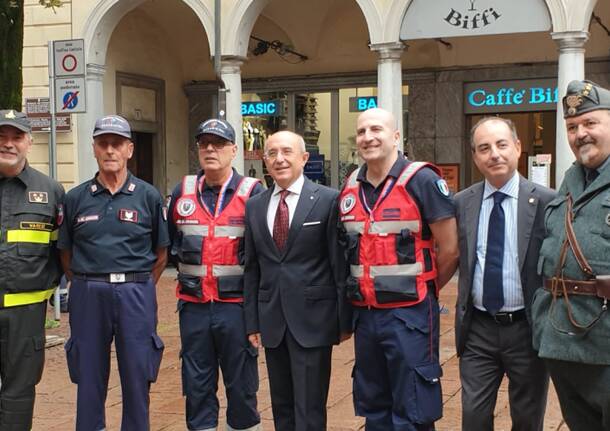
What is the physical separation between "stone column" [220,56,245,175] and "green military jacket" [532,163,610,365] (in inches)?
423

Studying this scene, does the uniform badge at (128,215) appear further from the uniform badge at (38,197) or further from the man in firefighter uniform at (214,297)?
the uniform badge at (38,197)

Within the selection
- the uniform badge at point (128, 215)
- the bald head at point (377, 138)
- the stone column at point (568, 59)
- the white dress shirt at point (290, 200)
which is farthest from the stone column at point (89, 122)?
the bald head at point (377, 138)

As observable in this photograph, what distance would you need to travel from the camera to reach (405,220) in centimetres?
451

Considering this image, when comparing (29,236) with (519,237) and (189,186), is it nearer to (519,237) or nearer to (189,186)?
(189,186)

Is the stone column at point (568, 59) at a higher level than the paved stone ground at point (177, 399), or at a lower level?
higher

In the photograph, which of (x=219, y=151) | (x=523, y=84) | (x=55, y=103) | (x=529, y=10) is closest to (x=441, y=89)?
(x=523, y=84)

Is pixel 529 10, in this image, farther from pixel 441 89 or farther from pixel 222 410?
pixel 222 410

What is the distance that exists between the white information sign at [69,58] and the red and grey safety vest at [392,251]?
6160 millimetres

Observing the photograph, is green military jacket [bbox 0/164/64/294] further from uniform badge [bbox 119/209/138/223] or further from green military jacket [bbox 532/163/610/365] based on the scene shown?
green military jacket [bbox 532/163/610/365]

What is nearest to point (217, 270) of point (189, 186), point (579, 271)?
point (189, 186)

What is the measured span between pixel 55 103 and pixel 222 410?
4947mm

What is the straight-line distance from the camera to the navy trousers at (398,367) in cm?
444

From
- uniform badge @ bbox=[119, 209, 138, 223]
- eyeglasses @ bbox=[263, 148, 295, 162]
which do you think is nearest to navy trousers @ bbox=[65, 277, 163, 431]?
uniform badge @ bbox=[119, 209, 138, 223]

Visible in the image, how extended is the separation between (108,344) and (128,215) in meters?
0.80
